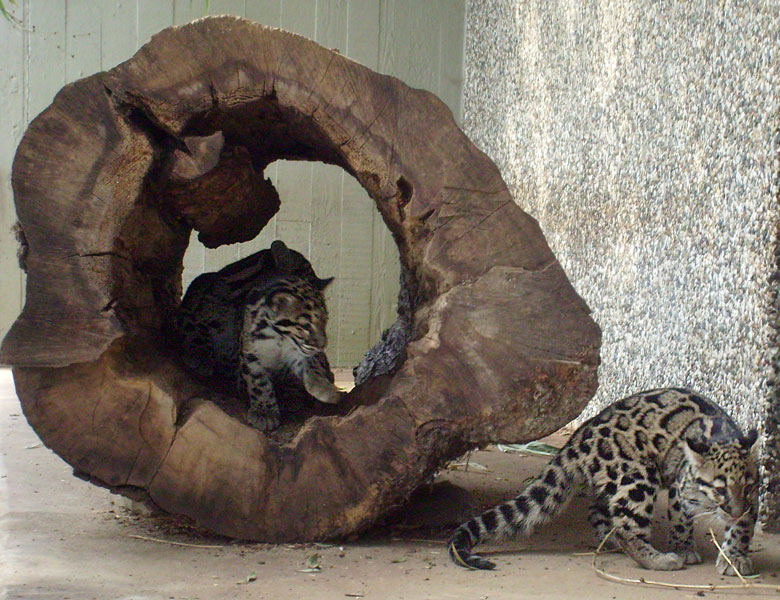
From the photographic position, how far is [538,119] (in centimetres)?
710

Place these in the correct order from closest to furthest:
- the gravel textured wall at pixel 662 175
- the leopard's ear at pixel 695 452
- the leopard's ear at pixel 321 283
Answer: the leopard's ear at pixel 695 452 → the gravel textured wall at pixel 662 175 → the leopard's ear at pixel 321 283

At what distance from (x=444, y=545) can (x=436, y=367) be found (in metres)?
0.80

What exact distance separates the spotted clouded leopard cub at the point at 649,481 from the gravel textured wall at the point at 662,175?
0.45 meters

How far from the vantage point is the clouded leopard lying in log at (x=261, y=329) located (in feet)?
13.5

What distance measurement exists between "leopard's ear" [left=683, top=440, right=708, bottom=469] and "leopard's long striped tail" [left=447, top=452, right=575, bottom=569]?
0.48m

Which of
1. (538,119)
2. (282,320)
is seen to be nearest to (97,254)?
(282,320)

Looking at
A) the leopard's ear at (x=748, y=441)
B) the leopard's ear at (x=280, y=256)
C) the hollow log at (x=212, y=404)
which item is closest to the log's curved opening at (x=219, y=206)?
the hollow log at (x=212, y=404)

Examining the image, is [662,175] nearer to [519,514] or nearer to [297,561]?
[519,514]

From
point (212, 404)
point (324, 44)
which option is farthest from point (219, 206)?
point (324, 44)

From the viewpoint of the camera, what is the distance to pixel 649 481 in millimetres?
3541

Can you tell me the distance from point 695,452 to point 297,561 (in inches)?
62.4

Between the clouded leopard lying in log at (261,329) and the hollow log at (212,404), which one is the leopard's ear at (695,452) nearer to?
the hollow log at (212,404)

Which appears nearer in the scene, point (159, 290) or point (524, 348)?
point (524, 348)

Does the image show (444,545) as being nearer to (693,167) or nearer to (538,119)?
(693,167)
